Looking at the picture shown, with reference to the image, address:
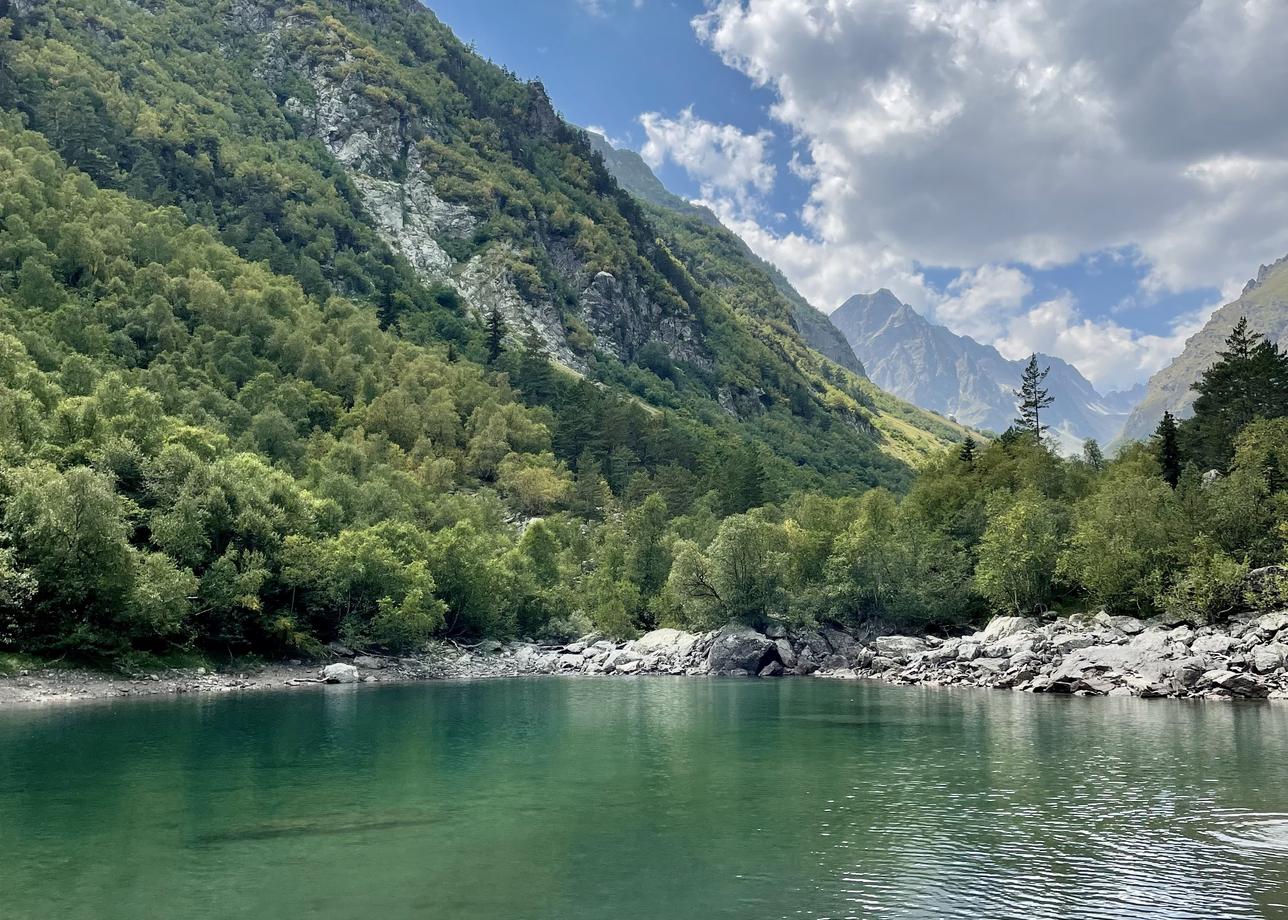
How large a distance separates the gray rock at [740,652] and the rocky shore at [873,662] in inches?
4.9

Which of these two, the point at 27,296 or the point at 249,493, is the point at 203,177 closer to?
the point at 27,296

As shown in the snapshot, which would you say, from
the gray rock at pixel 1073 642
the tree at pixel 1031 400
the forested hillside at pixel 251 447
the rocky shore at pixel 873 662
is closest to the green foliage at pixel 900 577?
the rocky shore at pixel 873 662

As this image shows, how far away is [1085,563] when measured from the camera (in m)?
80.6

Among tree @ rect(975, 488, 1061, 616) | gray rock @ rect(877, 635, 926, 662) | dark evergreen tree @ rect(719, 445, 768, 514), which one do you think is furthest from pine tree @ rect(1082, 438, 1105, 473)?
dark evergreen tree @ rect(719, 445, 768, 514)

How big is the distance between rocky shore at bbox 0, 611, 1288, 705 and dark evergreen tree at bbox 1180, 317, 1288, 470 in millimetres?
30504

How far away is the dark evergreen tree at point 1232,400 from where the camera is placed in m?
90.3

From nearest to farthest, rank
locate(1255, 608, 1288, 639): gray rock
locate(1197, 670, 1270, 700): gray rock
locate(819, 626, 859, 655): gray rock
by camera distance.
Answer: locate(1197, 670, 1270, 700): gray rock, locate(1255, 608, 1288, 639): gray rock, locate(819, 626, 859, 655): gray rock

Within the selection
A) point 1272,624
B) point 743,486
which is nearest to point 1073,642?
point 1272,624

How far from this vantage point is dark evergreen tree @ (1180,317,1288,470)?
90.3 metres

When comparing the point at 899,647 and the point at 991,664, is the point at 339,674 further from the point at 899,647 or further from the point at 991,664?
the point at 991,664

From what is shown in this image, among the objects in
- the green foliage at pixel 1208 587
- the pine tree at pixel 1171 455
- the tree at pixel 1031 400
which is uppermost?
the tree at pixel 1031 400

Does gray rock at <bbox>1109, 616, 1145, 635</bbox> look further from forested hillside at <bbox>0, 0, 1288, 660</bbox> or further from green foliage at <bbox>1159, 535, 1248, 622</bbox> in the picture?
forested hillside at <bbox>0, 0, 1288, 660</bbox>

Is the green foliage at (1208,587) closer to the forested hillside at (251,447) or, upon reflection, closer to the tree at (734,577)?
the tree at (734,577)

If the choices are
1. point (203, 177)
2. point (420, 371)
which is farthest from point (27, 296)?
point (203, 177)
